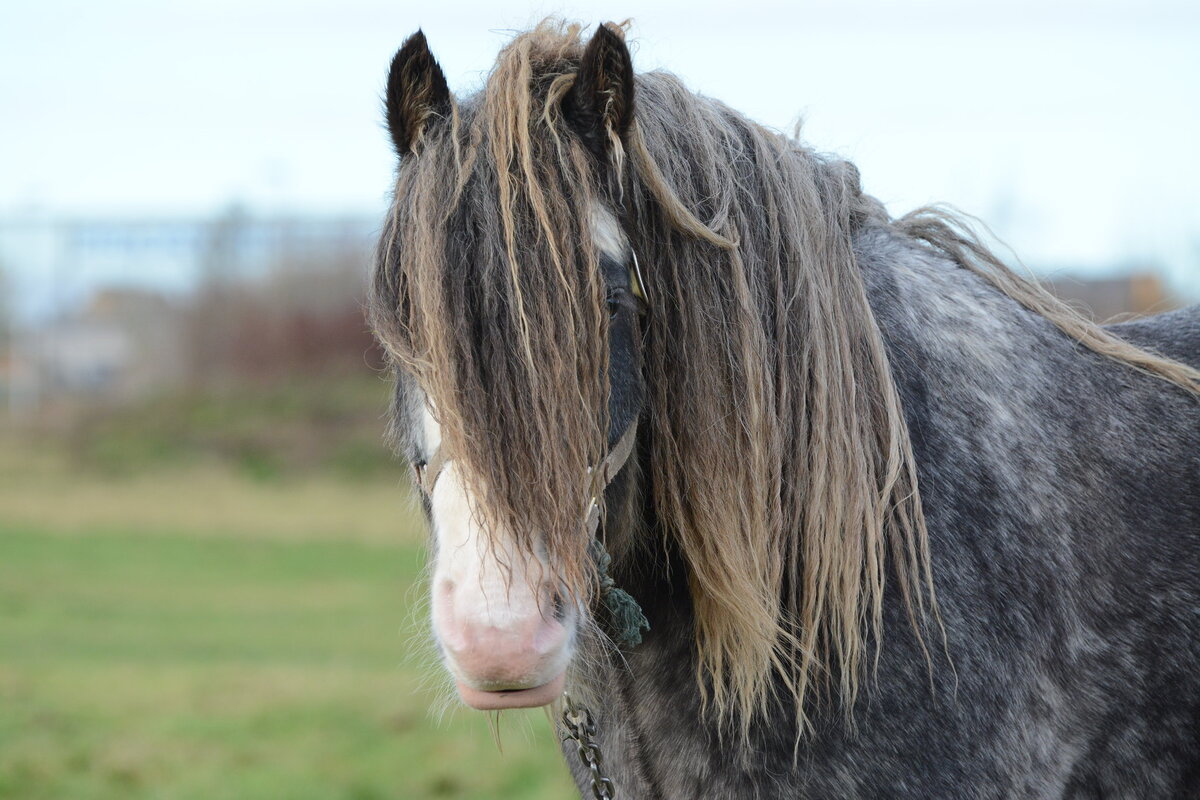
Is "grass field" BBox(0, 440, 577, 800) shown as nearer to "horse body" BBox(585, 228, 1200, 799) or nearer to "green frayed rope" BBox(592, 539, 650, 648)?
"green frayed rope" BBox(592, 539, 650, 648)

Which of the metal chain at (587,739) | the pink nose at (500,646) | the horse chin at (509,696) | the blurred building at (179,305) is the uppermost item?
the pink nose at (500,646)

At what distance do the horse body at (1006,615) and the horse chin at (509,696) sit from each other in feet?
1.45

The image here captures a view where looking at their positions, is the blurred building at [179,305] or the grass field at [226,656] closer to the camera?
the grass field at [226,656]

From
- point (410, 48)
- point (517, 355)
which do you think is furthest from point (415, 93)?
point (517, 355)

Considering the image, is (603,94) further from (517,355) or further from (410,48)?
(517,355)

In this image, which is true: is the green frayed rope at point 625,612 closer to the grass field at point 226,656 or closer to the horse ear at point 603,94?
the grass field at point 226,656

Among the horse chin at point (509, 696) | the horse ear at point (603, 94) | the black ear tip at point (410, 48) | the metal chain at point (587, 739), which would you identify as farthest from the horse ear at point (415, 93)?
the metal chain at point (587, 739)

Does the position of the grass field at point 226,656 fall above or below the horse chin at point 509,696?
below

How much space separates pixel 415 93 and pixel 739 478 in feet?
3.00

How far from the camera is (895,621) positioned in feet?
6.63

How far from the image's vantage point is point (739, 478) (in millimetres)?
1941

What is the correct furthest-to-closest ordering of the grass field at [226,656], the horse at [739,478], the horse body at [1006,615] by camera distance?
the grass field at [226,656] → the horse body at [1006,615] → the horse at [739,478]

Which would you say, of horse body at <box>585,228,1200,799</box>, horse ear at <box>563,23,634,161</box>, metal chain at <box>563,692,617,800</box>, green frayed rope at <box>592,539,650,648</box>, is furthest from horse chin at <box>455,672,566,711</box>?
horse ear at <box>563,23,634,161</box>

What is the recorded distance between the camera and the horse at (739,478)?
5.85 ft
